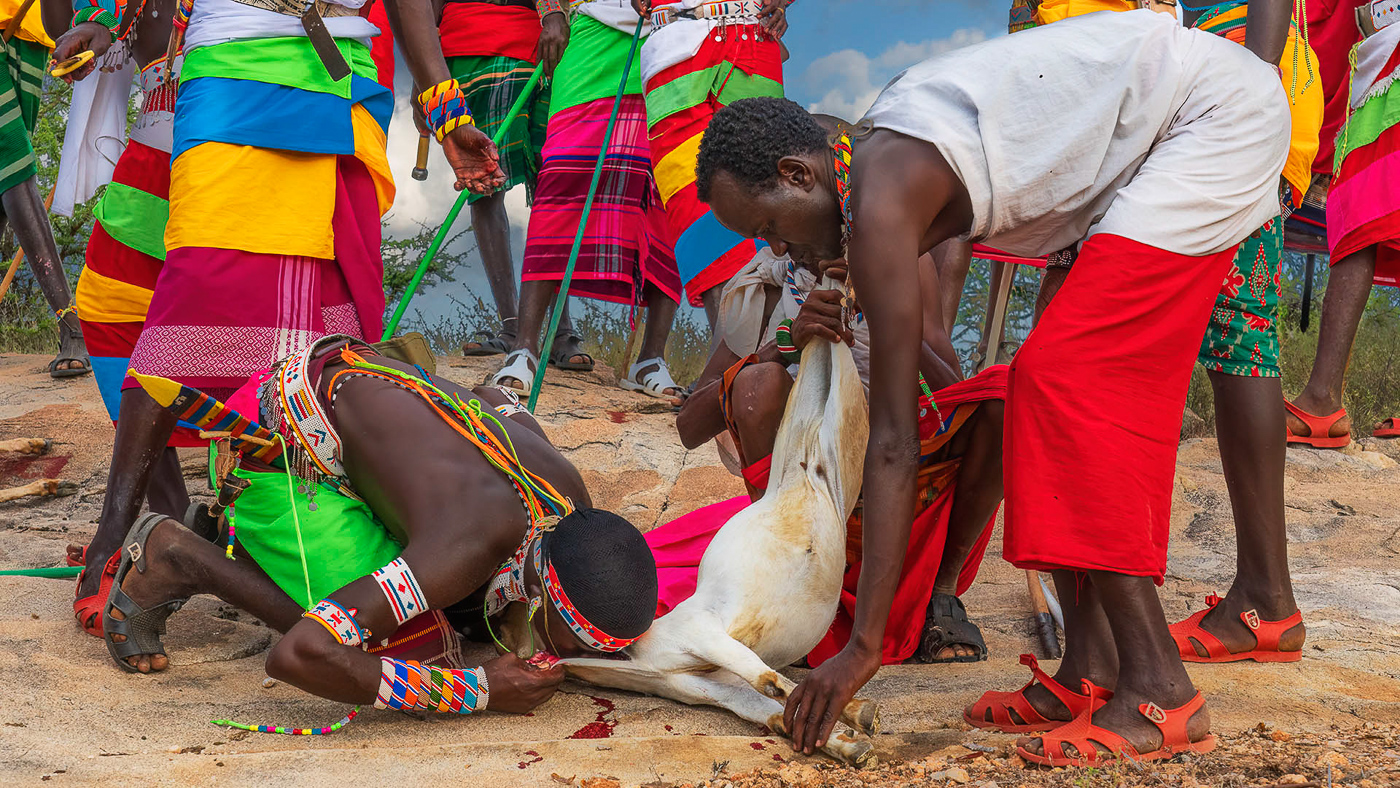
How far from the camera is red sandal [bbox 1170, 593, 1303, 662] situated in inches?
91.1

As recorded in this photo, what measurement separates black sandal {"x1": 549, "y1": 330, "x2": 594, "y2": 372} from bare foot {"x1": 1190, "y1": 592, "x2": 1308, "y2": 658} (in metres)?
3.15

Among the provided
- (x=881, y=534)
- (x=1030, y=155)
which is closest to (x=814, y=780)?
(x=881, y=534)

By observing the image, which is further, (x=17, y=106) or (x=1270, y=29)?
(x=17, y=106)

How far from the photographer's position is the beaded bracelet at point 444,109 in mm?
2686

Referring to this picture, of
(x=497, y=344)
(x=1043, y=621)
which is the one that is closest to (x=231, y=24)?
(x=1043, y=621)

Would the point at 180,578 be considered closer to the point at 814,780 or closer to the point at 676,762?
the point at 676,762

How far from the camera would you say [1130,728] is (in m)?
1.79

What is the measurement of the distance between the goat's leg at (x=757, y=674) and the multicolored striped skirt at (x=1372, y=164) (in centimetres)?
262

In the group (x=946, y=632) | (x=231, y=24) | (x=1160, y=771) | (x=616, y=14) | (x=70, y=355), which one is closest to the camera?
(x=1160, y=771)

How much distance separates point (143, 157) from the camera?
2869 mm

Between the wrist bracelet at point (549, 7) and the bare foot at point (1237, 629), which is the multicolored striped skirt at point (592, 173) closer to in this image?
the wrist bracelet at point (549, 7)

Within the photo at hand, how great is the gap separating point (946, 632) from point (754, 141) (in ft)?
3.83

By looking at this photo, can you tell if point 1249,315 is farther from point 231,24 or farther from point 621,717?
point 231,24

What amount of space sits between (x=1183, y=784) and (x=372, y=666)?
4.26 feet
